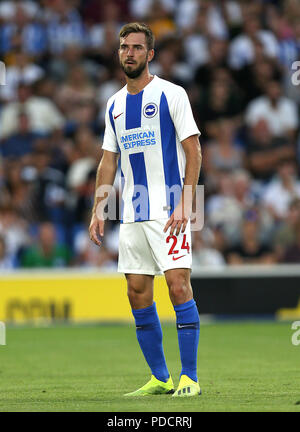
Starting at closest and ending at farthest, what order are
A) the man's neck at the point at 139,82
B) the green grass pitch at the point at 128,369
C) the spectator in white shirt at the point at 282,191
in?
the green grass pitch at the point at 128,369
the man's neck at the point at 139,82
the spectator in white shirt at the point at 282,191

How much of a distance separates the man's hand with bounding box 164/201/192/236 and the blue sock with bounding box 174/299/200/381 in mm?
474

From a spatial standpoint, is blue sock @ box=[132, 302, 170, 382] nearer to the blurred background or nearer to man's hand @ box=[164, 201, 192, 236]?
man's hand @ box=[164, 201, 192, 236]

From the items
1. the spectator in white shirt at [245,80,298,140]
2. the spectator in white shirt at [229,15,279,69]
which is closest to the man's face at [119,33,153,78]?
the spectator in white shirt at [245,80,298,140]

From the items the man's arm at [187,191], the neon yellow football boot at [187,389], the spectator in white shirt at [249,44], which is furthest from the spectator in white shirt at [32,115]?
the neon yellow football boot at [187,389]

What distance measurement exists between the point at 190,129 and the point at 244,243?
278 inches

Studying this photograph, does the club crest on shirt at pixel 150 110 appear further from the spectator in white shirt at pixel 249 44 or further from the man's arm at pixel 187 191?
the spectator in white shirt at pixel 249 44

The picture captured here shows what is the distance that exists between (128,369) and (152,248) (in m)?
1.95

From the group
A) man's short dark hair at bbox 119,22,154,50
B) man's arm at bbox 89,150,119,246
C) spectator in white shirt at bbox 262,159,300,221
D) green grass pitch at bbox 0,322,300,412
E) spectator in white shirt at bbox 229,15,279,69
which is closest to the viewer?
green grass pitch at bbox 0,322,300,412

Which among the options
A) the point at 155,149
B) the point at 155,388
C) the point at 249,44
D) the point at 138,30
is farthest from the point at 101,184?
the point at 249,44

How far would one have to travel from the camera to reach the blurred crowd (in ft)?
42.5

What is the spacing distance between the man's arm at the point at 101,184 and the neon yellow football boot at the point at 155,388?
0.97 m

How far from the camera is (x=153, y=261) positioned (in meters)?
6.09

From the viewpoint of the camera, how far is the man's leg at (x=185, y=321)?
231 inches
